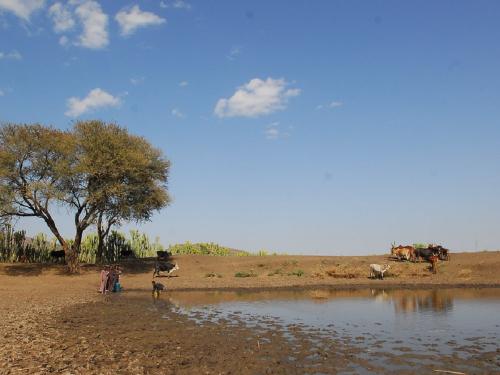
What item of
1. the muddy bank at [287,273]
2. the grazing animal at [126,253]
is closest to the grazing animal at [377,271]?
the muddy bank at [287,273]

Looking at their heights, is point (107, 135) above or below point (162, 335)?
above

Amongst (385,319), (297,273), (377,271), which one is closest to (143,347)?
(385,319)

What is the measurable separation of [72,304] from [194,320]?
8240 millimetres

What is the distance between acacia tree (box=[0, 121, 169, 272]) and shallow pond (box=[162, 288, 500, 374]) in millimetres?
13418

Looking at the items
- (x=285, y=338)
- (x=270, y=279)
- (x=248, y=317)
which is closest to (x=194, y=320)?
(x=248, y=317)

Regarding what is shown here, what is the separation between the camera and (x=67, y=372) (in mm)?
10414

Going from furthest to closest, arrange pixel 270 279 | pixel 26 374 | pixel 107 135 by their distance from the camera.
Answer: pixel 107 135, pixel 270 279, pixel 26 374

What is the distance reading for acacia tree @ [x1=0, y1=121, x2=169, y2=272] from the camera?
1517 inches

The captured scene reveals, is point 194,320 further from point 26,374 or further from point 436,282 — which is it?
point 436,282

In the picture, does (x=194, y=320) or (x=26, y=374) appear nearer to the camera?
(x=26, y=374)

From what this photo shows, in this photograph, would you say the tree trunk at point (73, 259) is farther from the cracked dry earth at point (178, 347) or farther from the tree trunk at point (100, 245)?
the cracked dry earth at point (178, 347)

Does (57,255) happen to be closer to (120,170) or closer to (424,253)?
(120,170)

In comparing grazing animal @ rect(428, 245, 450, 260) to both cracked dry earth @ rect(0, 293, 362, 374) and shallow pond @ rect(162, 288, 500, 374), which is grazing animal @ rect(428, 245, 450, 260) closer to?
shallow pond @ rect(162, 288, 500, 374)

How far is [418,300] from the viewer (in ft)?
82.4
